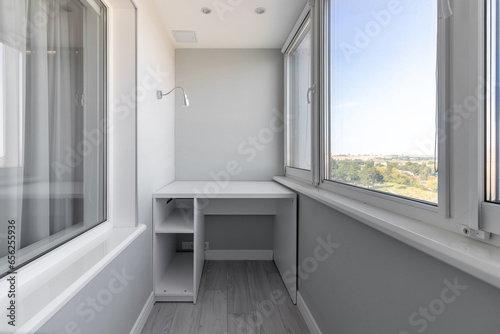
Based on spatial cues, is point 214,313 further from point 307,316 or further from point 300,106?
point 300,106

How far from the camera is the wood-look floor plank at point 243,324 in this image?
1.56 m

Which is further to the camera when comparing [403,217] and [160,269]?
[160,269]

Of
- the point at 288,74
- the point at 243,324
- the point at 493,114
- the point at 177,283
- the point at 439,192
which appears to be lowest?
the point at 243,324

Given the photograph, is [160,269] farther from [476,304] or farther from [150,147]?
[476,304]

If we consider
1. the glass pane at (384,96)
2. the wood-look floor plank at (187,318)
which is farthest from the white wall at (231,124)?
the glass pane at (384,96)

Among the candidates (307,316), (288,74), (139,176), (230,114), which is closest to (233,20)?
(288,74)

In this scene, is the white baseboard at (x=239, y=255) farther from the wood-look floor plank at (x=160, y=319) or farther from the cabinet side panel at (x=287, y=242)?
the wood-look floor plank at (x=160, y=319)

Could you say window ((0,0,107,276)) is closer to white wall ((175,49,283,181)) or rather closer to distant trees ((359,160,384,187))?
white wall ((175,49,283,181))

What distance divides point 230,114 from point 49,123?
1.84 metres

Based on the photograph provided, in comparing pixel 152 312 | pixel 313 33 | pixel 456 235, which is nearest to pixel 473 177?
pixel 456 235

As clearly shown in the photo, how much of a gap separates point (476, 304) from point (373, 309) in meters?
0.44

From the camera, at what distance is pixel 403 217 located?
866 millimetres

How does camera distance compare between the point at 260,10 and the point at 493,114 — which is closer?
the point at 493,114

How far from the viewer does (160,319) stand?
167cm
